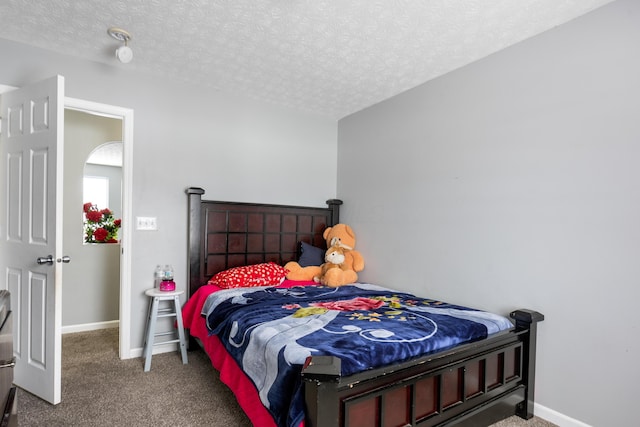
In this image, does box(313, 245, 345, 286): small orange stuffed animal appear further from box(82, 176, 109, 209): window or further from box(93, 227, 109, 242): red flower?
box(82, 176, 109, 209): window

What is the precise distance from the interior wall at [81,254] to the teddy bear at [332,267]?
94.5 inches

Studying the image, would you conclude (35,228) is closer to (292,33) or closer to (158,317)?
(158,317)

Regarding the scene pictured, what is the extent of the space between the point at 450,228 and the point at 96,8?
2.90 m

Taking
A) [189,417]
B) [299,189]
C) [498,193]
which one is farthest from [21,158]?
[498,193]

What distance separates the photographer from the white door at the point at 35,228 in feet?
6.88

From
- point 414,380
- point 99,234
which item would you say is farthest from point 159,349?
point 414,380

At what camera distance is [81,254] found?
3.62m

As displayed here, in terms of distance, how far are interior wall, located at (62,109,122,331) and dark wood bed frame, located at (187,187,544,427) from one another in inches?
56.5

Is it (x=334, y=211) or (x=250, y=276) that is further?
(x=334, y=211)

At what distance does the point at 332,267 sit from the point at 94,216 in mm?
2914

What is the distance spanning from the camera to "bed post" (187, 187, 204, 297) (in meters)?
3.02

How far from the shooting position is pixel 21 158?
7.47 feet

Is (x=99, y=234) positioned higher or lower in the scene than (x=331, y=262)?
higher

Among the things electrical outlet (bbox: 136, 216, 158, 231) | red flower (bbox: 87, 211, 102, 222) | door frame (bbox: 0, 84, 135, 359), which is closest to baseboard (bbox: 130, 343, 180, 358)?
door frame (bbox: 0, 84, 135, 359)
